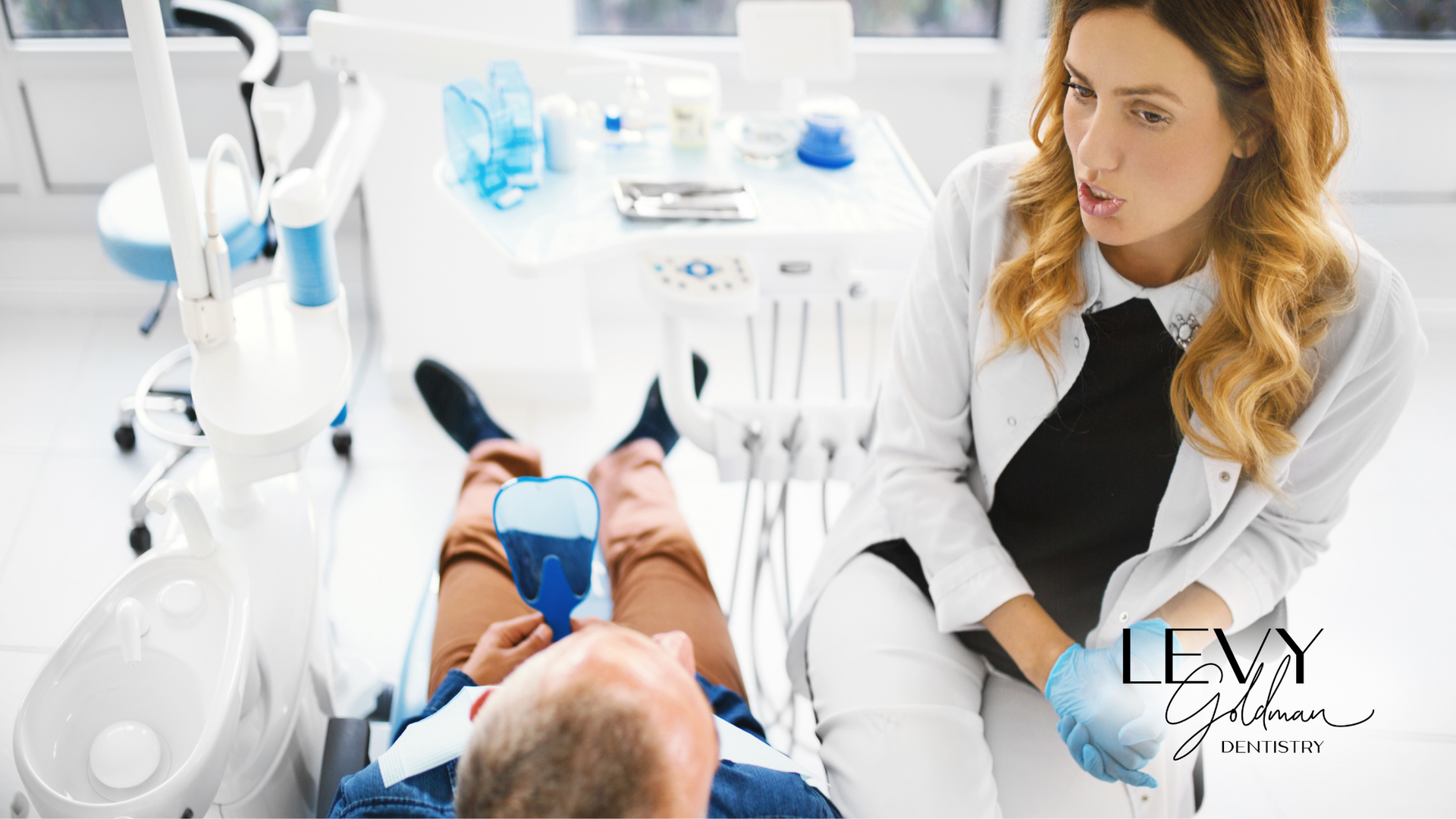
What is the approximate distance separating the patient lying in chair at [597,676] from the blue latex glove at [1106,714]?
0.86 ft

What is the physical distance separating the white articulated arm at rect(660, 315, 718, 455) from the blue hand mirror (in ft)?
0.92

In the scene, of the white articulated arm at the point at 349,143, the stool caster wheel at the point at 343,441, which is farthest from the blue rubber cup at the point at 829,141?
the stool caster wheel at the point at 343,441

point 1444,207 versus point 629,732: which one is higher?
point 629,732

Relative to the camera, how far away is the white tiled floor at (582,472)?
64.0 inches

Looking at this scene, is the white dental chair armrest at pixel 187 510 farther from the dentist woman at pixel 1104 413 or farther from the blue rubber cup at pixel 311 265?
the dentist woman at pixel 1104 413

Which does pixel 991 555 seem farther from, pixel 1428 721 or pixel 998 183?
pixel 1428 721

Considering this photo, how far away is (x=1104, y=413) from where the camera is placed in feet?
3.64

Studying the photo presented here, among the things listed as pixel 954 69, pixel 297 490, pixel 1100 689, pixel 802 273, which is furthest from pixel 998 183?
pixel 954 69

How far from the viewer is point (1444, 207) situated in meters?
2.57

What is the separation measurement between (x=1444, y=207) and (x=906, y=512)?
2.19 m

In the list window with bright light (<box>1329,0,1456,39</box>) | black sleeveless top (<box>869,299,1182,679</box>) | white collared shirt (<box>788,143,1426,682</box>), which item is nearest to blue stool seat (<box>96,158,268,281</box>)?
white collared shirt (<box>788,143,1426,682</box>)

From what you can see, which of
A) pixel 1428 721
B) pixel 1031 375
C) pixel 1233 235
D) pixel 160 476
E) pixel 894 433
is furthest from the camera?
pixel 160 476

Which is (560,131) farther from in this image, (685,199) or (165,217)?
(165,217)

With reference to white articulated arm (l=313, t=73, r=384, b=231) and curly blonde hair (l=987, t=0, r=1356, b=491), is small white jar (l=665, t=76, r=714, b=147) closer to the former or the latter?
white articulated arm (l=313, t=73, r=384, b=231)
